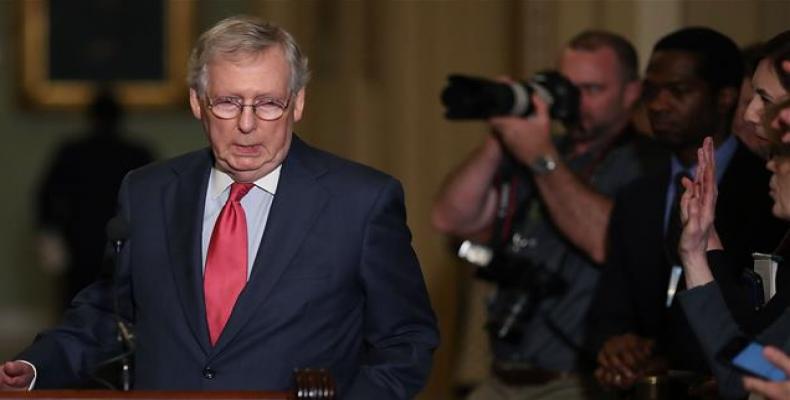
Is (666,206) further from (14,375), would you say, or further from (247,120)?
(14,375)

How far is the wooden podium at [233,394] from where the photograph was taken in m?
3.51

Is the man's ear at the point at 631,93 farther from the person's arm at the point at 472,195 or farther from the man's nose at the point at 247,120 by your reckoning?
the man's nose at the point at 247,120

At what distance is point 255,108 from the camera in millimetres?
3850

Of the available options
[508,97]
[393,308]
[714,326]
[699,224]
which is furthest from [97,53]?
[714,326]

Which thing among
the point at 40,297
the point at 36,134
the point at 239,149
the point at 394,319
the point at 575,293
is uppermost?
the point at 239,149

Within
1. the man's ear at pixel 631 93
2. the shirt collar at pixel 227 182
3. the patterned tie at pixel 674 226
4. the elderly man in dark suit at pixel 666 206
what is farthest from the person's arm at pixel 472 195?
the shirt collar at pixel 227 182

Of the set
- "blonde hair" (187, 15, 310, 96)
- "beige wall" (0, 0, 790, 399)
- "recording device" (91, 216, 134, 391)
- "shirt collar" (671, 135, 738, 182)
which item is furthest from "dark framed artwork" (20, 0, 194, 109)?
"blonde hair" (187, 15, 310, 96)

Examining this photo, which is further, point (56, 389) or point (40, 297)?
point (40, 297)

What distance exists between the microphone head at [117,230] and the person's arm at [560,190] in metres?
1.80

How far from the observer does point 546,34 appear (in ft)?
27.6

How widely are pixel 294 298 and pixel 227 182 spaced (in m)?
0.31

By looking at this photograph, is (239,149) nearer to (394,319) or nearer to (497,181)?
(394,319)

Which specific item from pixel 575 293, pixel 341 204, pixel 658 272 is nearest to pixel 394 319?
pixel 341 204

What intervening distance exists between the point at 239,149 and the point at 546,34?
4699 millimetres
